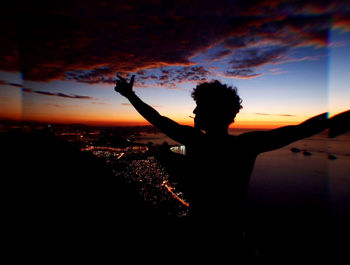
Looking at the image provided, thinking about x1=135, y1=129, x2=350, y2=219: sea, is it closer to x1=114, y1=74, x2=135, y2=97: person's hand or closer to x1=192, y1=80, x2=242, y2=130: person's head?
x1=192, y1=80, x2=242, y2=130: person's head

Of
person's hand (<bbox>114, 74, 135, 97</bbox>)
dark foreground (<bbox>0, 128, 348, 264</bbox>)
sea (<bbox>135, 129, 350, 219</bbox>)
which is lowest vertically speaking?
sea (<bbox>135, 129, 350, 219</bbox>)

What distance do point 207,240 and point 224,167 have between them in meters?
0.69

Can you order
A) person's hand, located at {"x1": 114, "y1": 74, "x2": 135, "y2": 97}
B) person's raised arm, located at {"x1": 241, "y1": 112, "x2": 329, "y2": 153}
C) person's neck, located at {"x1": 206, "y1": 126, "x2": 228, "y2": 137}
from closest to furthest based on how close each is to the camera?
person's raised arm, located at {"x1": 241, "y1": 112, "x2": 329, "y2": 153} → person's neck, located at {"x1": 206, "y1": 126, "x2": 228, "y2": 137} → person's hand, located at {"x1": 114, "y1": 74, "x2": 135, "y2": 97}

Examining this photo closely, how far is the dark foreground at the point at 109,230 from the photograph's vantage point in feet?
8.80


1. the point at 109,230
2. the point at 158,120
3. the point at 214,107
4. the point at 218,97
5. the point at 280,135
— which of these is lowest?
the point at 109,230

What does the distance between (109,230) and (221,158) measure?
13.8 feet

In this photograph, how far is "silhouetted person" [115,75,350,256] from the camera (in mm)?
1355

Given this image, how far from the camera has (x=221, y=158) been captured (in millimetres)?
1375

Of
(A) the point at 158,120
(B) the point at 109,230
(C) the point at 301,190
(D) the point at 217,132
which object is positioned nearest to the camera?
(D) the point at 217,132

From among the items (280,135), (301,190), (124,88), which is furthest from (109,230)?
(301,190)

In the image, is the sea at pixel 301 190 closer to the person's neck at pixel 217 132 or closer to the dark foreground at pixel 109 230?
the dark foreground at pixel 109 230

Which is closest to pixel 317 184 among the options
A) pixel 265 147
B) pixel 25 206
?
pixel 265 147

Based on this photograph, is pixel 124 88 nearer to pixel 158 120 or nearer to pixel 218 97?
pixel 158 120

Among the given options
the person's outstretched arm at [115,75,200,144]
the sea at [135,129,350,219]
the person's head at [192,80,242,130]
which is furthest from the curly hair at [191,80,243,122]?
the sea at [135,129,350,219]
